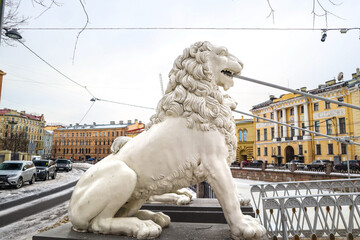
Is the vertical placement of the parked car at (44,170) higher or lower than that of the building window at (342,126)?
lower

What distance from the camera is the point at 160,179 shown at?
73.9 inches

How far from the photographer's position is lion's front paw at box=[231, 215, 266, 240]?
163cm

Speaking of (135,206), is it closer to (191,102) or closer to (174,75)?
(191,102)

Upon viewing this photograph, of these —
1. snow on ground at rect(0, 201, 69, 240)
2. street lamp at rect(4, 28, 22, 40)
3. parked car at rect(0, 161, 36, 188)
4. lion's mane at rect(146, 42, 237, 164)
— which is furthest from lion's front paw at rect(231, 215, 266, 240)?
parked car at rect(0, 161, 36, 188)

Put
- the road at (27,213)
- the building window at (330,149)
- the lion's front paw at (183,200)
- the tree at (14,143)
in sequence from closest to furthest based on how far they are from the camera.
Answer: the lion's front paw at (183,200), the road at (27,213), the building window at (330,149), the tree at (14,143)

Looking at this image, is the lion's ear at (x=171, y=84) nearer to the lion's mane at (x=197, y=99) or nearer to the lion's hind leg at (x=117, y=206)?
the lion's mane at (x=197, y=99)

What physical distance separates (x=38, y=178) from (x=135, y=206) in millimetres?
16337

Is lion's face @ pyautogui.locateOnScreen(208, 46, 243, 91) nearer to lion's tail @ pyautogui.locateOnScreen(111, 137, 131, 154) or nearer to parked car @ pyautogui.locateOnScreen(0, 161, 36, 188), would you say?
lion's tail @ pyautogui.locateOnScreen(111, 137, 131, 154)

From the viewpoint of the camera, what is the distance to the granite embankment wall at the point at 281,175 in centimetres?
1562

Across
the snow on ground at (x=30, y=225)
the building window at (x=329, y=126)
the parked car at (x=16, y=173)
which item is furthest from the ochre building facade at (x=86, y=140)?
the snow on ground at (x=30, y=225)

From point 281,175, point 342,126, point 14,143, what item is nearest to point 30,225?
point 281,175

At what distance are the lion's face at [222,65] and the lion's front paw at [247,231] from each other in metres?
1.09

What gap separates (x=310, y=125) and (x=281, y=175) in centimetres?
1350

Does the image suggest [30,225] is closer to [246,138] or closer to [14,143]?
[246,138]
